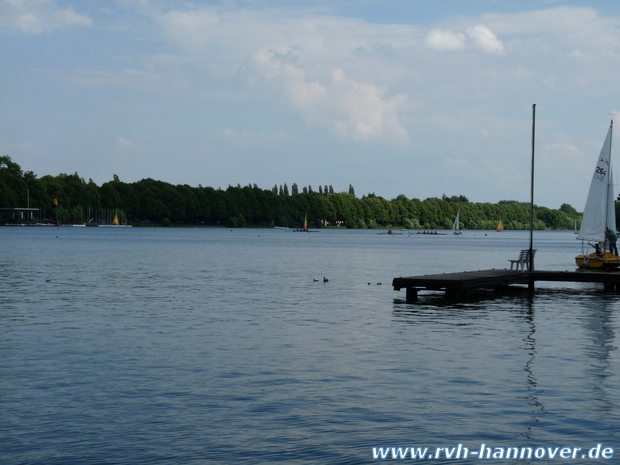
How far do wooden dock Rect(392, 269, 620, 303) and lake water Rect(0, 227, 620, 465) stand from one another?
1.80 m

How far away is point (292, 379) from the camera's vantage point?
20406 mm

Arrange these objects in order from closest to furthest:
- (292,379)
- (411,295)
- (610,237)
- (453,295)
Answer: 1. (292,379)
2. (453,295)
3. (411,295)
4. (610,237)

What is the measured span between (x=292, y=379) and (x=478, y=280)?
25.4 meters

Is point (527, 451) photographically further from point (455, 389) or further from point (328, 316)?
point (328, 316)

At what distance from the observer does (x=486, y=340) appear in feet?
91.8

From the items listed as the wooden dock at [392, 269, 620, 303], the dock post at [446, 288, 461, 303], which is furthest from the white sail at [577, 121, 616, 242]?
the dock post at [446, 288, 461, 303]

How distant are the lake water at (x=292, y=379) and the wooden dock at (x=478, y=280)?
1.80 meters

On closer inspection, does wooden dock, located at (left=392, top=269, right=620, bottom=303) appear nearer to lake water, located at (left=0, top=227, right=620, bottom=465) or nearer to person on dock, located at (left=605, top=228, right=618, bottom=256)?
lake water, located at (left=0, top=227, right=620, bottom=465)

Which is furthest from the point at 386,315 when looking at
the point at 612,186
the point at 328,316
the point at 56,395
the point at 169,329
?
the point at 612,186

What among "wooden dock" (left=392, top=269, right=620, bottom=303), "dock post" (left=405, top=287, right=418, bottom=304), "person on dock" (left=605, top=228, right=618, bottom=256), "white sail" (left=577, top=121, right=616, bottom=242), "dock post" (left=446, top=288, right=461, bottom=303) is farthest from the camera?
"person on dock" (left=605, top=228, right=618, bottom=256)

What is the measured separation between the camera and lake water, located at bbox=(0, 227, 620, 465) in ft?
49.0

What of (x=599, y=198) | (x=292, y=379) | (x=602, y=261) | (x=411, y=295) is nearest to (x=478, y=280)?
(x=411, y=295)

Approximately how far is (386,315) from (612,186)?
32224 millimetres

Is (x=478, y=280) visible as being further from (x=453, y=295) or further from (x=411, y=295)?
(x=411, y=295)
